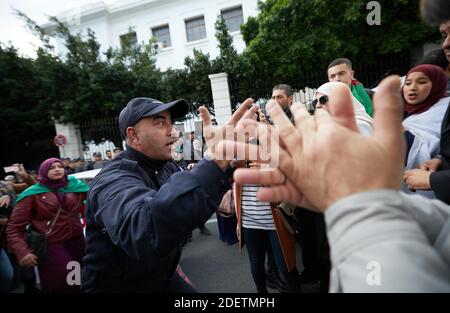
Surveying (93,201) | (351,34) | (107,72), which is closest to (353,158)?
(93,201)

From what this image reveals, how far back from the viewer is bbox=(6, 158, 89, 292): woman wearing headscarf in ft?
9.29

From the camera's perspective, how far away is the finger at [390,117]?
0.55m

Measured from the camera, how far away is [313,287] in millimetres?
2992

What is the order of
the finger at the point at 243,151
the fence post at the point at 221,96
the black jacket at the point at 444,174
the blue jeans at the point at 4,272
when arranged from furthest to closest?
the fence post at the point at 221,96 < the blue jeans at the point at 4,272 < the black jacket at the point at 444,174 < the finger at the point at 243,151

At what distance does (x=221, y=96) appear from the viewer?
9.08 m

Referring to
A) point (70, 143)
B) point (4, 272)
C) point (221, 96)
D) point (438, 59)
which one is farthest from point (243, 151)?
point (70, 143)

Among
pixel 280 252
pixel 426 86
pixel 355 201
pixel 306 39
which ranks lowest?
pixel 280 252

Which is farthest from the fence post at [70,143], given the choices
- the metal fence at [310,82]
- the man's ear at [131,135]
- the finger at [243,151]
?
the finger at [243,151]

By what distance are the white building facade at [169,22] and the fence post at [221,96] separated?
12.0m

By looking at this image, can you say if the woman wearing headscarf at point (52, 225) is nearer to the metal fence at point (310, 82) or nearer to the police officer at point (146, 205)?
the police officer at point (146, 205)

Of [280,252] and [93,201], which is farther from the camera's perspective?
[280,252]

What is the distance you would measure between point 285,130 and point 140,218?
0.64 metres
